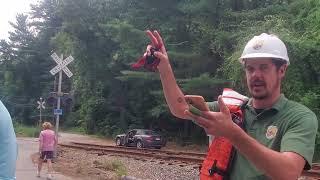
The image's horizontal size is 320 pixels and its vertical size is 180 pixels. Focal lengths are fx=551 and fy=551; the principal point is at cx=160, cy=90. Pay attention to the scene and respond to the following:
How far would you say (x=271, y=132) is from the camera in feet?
8.95

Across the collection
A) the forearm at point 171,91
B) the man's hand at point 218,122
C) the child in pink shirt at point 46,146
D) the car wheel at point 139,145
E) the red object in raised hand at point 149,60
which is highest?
the red object in raised hand at point 149,60

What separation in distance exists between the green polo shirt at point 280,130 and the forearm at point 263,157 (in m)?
0.16

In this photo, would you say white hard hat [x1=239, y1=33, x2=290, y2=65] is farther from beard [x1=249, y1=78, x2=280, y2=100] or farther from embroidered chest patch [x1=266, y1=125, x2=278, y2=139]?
embroidered chest patch [x1=266, y1=125, x2=278, y2=139]

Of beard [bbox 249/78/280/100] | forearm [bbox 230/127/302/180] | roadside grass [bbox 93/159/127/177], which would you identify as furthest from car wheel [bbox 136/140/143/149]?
forearm [bbox 230/127/302/180]

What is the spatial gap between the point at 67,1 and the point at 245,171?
4550 centimetres

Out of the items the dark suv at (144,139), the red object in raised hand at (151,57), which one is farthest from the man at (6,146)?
the dark suv at (144,139)

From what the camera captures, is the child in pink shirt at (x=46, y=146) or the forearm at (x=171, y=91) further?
the child in pink shirt at (x=46, y=146)

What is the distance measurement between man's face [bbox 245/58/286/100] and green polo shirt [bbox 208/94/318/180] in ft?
0.31

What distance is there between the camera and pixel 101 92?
53.2 meters

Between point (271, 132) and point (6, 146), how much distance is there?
5.28 ft

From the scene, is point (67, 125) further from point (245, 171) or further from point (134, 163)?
point (245, 171)

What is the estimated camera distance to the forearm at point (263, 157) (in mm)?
2279

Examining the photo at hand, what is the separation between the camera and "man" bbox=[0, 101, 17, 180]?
10.9ft

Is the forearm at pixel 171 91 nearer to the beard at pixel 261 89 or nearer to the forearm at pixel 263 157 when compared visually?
the beard at pixel 261 89
